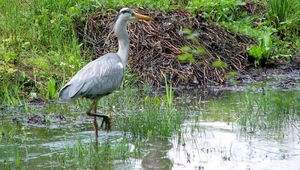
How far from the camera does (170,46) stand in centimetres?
1141

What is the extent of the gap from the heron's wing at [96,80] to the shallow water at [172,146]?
51cm

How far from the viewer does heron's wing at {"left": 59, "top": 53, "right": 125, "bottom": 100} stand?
793 cm

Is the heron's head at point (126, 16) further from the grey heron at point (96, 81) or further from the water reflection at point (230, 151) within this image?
the water reflection at point (230, 151)

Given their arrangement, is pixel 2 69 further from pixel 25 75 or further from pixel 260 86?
pixel 260 86

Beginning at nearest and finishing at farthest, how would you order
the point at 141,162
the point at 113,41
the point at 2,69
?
the point at 141,162 < the point at 2,69 < the point at 113,41

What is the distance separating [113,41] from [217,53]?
1.93 meters

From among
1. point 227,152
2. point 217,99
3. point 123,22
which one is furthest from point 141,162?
point 217,99

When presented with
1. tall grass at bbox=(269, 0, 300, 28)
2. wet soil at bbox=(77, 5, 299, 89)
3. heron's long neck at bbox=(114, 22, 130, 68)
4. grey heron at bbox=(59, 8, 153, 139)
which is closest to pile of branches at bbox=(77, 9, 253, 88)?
wet soil at bbox=(77, 5, 299, 89)

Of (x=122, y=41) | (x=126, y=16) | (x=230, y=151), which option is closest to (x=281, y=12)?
(x=126, y=16)

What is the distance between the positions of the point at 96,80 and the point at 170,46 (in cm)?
355

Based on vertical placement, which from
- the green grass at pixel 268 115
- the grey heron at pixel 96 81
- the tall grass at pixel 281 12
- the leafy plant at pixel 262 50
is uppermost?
the tall grass at pixel 281 12

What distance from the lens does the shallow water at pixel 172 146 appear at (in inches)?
262

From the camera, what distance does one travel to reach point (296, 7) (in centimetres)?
1303

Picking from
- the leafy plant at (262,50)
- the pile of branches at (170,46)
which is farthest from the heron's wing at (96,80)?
the leafy plant at (262,50)
